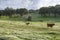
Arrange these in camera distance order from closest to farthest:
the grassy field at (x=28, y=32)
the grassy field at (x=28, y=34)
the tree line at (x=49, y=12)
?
1. the grassy field at (x=28, y=34)
2. the grassy field at (x=28, y=32)
3. the tree line at (x=49, y=12)

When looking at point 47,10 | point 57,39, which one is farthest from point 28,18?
point 57,39

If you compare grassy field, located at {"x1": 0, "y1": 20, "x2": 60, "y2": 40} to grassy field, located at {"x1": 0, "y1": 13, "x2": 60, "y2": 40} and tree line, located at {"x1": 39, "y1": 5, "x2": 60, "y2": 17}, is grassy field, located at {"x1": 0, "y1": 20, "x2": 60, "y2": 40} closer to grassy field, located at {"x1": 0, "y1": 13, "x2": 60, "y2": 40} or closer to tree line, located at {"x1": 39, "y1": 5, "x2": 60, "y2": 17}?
grassy field, located at {"x1": 0, "y1": 13, "x2": 60, "y2": 40}

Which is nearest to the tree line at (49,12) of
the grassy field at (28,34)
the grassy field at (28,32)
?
the grassy field at (28,32)

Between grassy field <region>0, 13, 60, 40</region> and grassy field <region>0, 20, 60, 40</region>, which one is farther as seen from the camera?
grassy field <region>0, 13, 60, 40</region>

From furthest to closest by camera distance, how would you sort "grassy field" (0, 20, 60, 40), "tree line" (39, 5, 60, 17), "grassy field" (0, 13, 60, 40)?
"tree line" (39, 5, 60, 17) → "grassy field" (0, 13, 60, 40) → "grassy field" (0, 20, 60, 40)

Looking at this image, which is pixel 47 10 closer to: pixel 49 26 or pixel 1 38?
pixel 49 26

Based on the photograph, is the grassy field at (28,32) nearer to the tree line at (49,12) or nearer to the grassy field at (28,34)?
the grassy field at (28,34)

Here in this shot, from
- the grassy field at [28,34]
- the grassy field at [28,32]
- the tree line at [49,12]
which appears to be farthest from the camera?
the tree line at [49,12]

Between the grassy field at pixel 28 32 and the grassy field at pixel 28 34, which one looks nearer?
the grassy field at pixel 28 34

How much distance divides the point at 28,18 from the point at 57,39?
187 feet

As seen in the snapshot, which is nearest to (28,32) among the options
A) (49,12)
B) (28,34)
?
(28,34)

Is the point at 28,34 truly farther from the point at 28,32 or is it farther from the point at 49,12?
the point at 49,12

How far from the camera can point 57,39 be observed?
93.3ft

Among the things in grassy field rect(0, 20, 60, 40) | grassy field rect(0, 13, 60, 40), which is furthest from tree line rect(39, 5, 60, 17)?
grassy field rect(0, 20, 60, 40)
